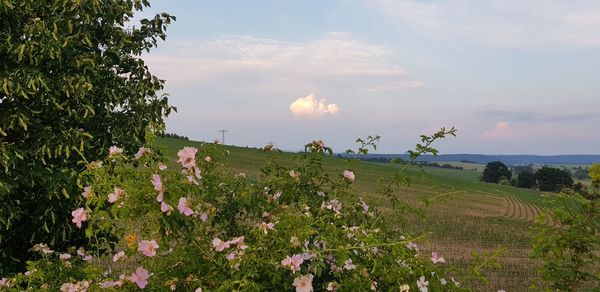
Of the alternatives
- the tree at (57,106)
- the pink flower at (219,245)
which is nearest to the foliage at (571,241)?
the pink flower at (219,245)

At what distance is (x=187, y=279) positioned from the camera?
366cm

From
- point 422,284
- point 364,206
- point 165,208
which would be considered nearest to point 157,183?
point 165,208

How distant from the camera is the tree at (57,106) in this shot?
6.14 meters

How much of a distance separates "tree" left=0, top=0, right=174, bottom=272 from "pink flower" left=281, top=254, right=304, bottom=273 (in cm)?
339

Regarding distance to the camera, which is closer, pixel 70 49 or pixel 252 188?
pixel 252 188

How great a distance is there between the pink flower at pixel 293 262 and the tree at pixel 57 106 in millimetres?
3386

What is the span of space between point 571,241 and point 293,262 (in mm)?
2996

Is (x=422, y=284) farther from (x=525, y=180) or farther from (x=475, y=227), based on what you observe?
(x=525, y=180)

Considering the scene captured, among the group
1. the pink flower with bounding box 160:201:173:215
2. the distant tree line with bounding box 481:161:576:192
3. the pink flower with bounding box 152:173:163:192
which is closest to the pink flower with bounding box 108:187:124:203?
the pink flower with bounding box 152:173:163:192

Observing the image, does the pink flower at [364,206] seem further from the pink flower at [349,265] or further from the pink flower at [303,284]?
the pink flower at [303,284]

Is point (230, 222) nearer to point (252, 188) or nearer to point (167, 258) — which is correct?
point (252, 188)

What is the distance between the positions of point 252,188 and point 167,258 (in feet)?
4.61

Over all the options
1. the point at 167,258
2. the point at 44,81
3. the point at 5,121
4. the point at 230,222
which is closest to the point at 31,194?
the point at 5,121

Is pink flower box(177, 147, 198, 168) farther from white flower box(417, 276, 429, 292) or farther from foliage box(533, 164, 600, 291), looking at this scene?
foliage box(533, 164, 600, 291)
